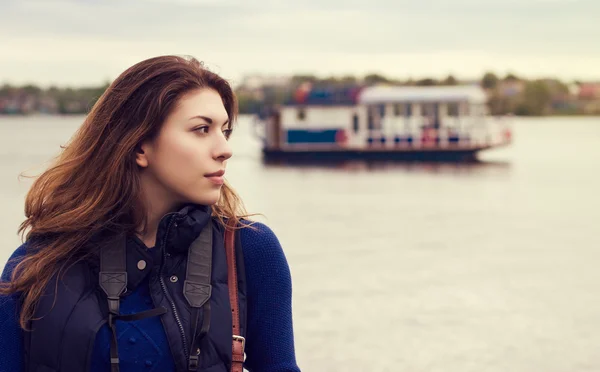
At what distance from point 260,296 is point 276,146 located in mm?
42568

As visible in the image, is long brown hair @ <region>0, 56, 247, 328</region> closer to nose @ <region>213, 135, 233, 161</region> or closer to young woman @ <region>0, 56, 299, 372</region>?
young woman @ <region>0, 56, 299, 372</region>

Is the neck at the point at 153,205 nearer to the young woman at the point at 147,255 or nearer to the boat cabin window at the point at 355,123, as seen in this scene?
the young woman at the point at 147,255

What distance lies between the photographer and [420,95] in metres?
41.6

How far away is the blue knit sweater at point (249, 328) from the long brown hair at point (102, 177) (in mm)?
62

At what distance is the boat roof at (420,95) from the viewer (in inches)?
1617

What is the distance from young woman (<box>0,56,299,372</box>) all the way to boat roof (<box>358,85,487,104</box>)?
39.1 meters

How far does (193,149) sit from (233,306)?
348mm

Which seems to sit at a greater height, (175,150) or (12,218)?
(175,150)

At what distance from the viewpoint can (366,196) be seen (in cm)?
3503

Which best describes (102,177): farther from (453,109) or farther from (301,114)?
(453,109)

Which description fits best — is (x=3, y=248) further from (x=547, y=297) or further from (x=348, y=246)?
(x=547, y=297)

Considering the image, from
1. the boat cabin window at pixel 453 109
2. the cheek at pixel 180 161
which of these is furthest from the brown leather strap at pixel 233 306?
the boat cabin window at pixel 453 109

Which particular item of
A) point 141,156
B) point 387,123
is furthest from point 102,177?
point 387,123

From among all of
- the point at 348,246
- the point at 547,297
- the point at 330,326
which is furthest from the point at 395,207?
the point at 330,326
